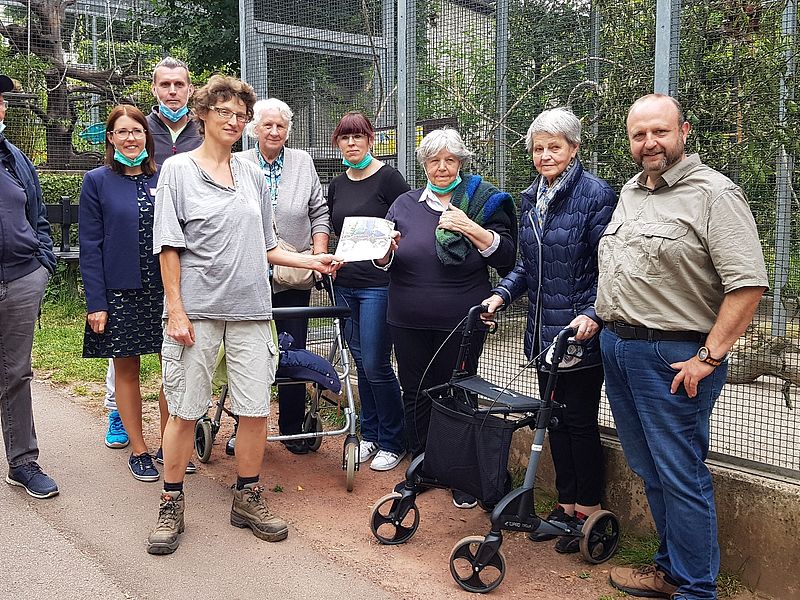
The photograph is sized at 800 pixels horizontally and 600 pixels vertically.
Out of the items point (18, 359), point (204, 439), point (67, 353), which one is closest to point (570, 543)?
point (204, 439)

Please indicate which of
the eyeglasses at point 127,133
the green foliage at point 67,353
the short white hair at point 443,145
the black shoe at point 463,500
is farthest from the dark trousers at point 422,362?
the green foliage at point 67,353

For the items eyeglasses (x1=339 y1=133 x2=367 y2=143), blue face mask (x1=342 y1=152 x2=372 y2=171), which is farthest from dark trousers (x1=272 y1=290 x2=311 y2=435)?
eyeglasses (x1=339 y1=133 x2=367 y2=143)

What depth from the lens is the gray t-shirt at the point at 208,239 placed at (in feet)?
12.1

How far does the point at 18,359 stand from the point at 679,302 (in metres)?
3.34

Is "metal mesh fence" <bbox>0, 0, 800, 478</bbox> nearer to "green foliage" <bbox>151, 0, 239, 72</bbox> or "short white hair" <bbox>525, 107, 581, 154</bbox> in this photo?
"short white hair" <bbox>525, 107, 581, 154</bbox>

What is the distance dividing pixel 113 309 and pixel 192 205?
1.13 m

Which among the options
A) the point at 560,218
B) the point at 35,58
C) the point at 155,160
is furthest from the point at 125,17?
the point at 560,218

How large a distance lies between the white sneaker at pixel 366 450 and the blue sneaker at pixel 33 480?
67.6 inches

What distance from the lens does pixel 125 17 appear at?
12.6m

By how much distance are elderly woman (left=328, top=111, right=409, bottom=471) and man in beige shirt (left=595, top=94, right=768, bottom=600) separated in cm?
179

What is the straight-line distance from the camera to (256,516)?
13.1ft

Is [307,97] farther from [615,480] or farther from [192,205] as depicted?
[615,480]

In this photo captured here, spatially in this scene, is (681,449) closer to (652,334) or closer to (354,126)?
(652,334)

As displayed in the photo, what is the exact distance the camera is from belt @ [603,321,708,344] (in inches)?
120
